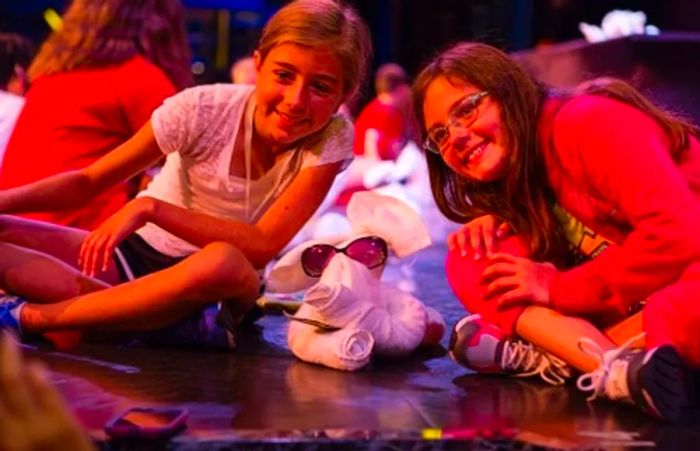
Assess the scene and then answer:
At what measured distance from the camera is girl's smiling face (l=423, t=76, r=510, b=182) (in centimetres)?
163

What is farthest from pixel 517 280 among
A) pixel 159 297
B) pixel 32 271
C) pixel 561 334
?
pixel 32 271

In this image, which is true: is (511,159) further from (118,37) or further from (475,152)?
(118,37)

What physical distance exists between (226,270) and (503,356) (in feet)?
1.45

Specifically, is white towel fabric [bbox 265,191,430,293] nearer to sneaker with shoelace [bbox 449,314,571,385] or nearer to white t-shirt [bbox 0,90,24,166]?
sneaker with shoelace [bbox 449,314,571,385]

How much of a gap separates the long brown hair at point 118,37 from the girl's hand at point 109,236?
710mm

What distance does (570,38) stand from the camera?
6.95m

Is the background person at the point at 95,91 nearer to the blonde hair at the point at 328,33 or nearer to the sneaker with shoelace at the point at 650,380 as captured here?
the blonde hair at the point at 328,33

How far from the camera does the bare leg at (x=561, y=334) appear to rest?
154cm

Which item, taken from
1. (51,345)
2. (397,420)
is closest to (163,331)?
(51,345)

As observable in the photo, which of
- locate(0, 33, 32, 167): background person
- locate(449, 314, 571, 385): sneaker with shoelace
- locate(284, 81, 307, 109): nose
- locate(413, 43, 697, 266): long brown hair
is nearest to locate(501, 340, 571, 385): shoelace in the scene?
locate(449, 314, 571, 385): sneaker with shoelace

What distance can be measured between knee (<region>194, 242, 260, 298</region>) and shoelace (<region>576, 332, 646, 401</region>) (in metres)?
0.53

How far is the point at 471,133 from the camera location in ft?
5.36

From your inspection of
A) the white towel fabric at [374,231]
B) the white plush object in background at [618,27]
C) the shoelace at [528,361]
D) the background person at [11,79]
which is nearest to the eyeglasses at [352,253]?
the white towel fabric at [374,231]

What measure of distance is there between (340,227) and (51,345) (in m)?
2.08
